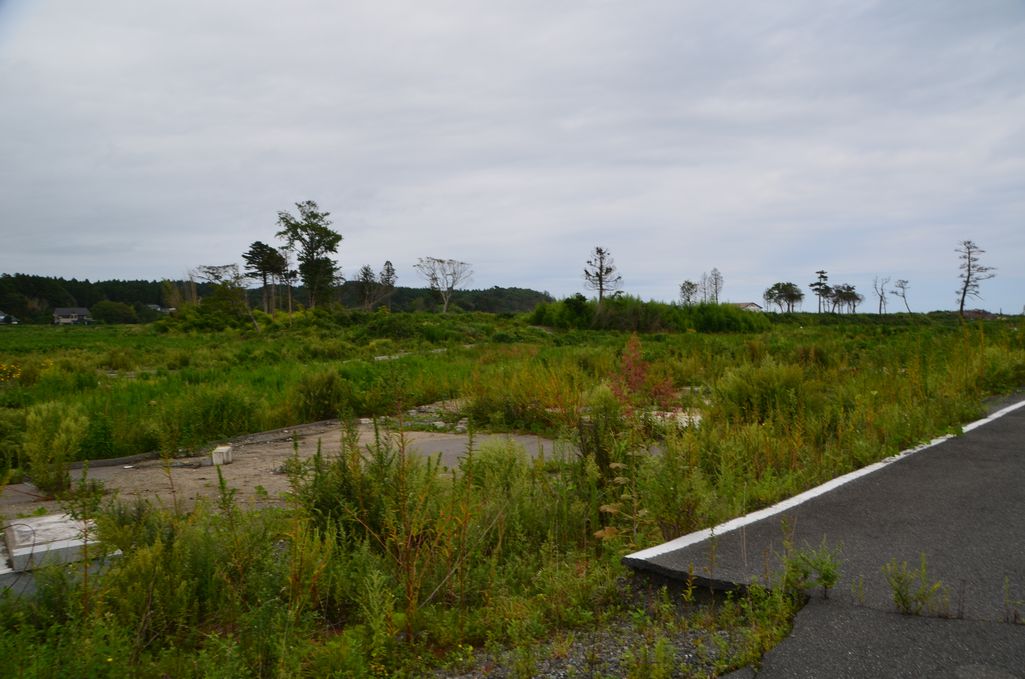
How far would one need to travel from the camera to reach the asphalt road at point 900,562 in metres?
2.74

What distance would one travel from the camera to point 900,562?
362 cm

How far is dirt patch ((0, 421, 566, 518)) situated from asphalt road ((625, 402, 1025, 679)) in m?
2.02

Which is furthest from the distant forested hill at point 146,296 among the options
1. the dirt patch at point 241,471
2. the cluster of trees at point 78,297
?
the dirt patch at point 241,471

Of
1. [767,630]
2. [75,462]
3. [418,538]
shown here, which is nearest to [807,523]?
[767,630]

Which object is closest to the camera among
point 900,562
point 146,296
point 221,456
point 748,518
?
point 900,562

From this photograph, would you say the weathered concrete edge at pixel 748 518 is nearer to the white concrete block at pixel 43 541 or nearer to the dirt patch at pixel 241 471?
the dirt patch at pixel 241 471

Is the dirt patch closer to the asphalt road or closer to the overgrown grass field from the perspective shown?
the overgrown grass field

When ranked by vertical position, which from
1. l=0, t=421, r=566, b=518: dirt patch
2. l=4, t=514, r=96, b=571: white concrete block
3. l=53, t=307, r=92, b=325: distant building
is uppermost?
l=53, t=307, r=92, b=325: distant building

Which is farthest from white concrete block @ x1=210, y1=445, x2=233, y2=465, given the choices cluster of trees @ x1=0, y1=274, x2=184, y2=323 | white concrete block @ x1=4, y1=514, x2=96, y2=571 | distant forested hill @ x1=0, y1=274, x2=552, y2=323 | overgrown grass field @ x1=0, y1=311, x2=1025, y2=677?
cluster of trees @ x1=0, y1=274, x2=184, y2=323

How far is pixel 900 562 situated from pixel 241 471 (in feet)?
20.5

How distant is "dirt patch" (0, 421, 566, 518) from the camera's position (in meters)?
5.89

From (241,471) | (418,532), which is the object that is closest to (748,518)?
(418,532)

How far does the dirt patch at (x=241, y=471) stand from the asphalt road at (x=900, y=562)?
2.02m

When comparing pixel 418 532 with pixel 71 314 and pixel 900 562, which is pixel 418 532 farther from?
pixel 71 314
